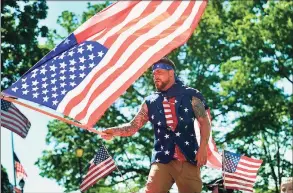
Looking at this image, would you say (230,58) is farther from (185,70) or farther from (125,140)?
(125,140)

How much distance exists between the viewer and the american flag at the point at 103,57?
4578 millimetres

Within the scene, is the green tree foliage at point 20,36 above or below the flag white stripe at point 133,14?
above

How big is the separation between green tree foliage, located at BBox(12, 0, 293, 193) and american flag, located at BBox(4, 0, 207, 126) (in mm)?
20897

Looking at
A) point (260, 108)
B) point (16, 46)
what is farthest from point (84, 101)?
point (260, 108)

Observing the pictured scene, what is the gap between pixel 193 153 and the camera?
4.73m

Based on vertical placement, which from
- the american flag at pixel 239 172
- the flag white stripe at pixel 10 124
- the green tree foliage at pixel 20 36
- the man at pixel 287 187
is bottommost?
the man at pixel 287 187

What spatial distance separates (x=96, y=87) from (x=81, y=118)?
329 mm

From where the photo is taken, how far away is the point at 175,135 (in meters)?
4.75

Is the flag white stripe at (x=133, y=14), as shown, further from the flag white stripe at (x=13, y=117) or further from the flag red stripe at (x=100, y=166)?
the flag red stripe at (x=100, y=166)

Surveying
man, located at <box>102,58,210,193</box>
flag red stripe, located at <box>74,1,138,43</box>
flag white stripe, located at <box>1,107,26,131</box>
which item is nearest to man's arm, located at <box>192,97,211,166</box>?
man, located at <box>102,58,210,193</box>

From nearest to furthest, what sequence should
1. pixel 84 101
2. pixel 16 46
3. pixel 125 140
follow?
pixel 84 101
pixel 16 46
pixel 125 140

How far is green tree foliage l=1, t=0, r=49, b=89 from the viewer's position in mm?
21031

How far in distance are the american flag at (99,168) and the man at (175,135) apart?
11176 mm

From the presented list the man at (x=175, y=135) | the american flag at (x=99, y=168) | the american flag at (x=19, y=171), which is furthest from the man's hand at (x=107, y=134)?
the american flag at (x=19, y=171)
